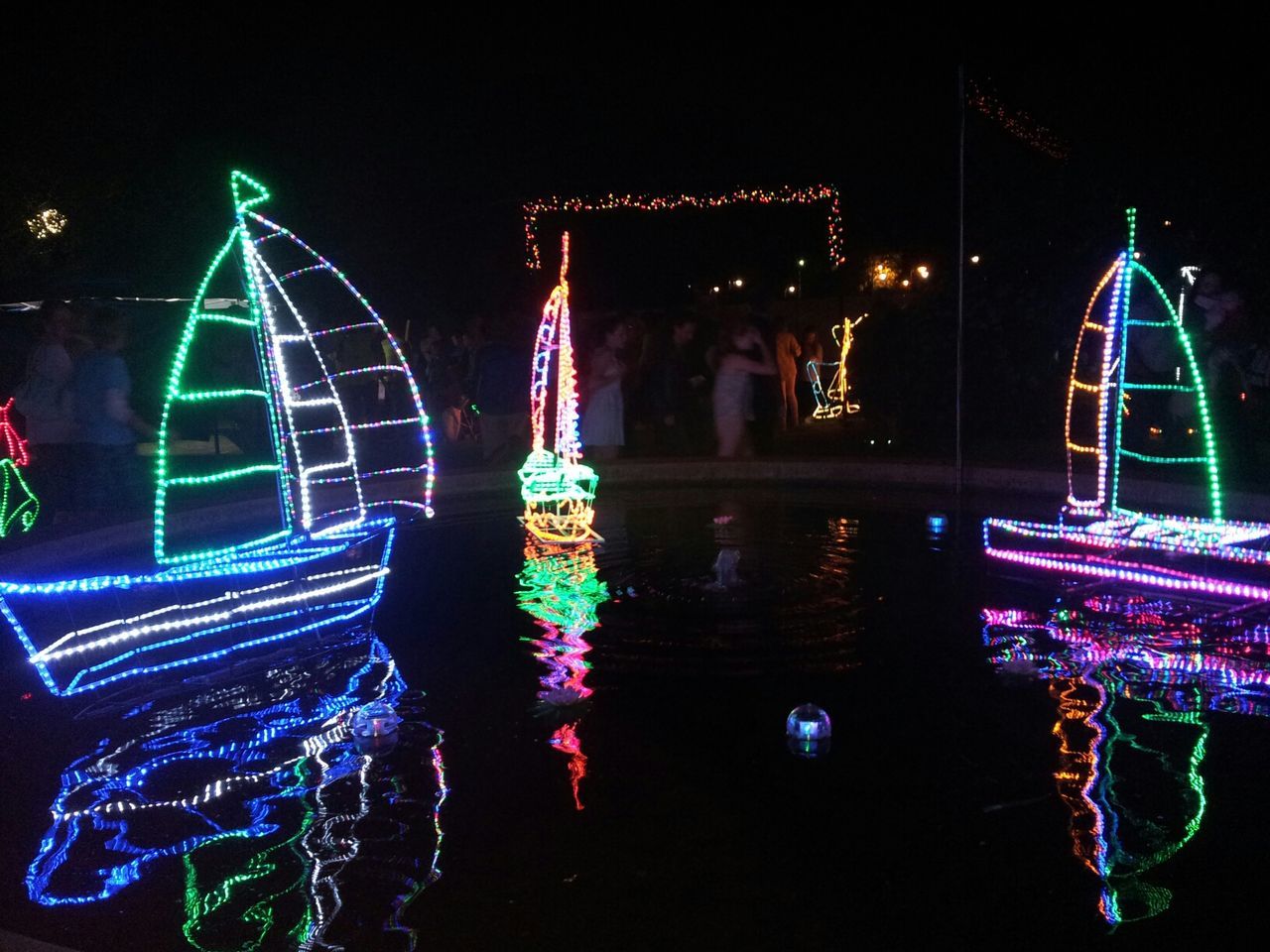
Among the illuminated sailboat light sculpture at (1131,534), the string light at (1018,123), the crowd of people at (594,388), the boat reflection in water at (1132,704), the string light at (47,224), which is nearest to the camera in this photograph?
the boat reflection in water at (1132,704)

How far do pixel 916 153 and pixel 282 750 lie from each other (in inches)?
692

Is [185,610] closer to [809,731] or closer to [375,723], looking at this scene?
[375,723]

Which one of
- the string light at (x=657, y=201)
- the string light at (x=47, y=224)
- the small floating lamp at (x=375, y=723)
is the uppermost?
the string light at (x=657, y=201)

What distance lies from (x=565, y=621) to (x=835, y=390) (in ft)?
45.3

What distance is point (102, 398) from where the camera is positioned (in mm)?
8844

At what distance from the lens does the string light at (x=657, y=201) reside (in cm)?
1970

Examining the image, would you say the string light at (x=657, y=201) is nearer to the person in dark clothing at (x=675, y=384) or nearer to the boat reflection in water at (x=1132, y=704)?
the person in dark clothing at (x=675, y=384)

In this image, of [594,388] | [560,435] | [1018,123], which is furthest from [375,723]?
[1018,123]

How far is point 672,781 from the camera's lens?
4484 millimetres

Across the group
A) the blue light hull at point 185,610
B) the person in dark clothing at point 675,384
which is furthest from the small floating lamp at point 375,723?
the person in dark clothing at point 675,384

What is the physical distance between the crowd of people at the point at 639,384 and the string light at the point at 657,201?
2345 millimetres

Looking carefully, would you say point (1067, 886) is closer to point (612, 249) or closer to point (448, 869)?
point (448, 869)

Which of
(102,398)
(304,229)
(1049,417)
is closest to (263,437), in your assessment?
(304,229)

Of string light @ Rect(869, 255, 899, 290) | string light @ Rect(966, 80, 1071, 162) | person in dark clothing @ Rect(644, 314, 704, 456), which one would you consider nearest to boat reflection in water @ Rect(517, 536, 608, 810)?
person in dark clothing @ Rect(644, 314, 704, 456)
